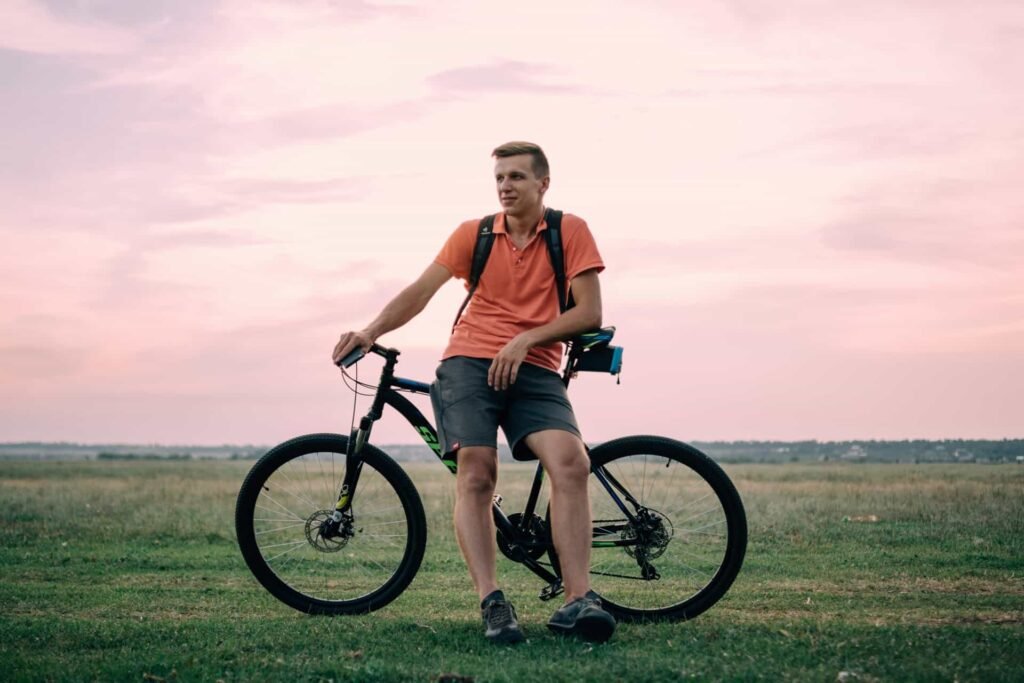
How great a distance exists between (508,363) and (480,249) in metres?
0.72

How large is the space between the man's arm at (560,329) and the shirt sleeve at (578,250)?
0.04 metres

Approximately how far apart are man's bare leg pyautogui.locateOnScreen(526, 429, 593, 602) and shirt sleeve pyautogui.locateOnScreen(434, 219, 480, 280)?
1007 mm

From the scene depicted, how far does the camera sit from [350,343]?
5.58 meters

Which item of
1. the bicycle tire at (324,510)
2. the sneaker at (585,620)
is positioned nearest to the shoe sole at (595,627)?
the sneaker at (585,620)

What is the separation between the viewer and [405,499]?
18.7 ft

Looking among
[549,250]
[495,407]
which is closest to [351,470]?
[495,407]

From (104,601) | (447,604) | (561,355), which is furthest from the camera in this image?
(104,601)

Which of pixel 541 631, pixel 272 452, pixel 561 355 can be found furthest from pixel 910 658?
pixel 272 452

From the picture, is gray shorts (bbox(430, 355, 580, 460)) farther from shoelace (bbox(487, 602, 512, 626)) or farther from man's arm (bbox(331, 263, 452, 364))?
shoelace (bbox(487, 602, 512, 626))

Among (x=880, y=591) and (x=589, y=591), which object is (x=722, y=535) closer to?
(x=589, y=591)

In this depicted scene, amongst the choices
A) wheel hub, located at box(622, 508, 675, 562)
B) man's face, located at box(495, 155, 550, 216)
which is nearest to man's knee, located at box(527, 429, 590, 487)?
wheel hub, located at box(622, 508, 675, 562)

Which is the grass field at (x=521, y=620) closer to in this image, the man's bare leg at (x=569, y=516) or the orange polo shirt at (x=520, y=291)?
the man's bare leg at (x=569, y=516)

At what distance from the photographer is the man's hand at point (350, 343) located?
5.57m

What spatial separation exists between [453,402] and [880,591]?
3.85 meters
